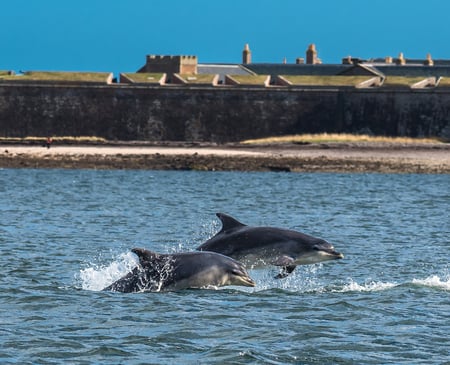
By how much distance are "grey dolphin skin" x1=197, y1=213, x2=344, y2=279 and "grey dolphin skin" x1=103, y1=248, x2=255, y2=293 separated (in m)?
0.66

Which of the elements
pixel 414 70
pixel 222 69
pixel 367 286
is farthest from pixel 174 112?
pixel 367 286

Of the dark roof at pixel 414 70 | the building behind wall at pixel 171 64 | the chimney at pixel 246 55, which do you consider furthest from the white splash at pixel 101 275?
the chimney at pixel 246 55

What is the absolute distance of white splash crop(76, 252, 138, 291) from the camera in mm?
18688

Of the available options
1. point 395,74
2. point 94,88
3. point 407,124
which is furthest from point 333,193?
point 395,74

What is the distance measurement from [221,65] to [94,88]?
1737 centimetres

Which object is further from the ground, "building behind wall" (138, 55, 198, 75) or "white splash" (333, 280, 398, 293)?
"building behind wall" (138, 55, 198, 75)

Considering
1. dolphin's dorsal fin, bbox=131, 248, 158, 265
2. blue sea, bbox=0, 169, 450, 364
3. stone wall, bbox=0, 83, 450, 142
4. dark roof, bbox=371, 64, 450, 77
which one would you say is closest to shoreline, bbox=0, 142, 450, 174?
stone wall, bbox=0, 83, 450, 142

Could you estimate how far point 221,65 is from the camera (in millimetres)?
90438

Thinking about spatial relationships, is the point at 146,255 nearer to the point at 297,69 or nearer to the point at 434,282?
the point at 434,282

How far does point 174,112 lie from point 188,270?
192 feet

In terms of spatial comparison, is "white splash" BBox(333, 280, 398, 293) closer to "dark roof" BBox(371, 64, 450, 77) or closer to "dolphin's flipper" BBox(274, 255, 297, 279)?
"dolphin's flipper" BBox(274, 255, 297, 279)

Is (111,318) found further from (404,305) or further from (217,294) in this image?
(404,305)

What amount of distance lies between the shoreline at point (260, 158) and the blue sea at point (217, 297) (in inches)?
884

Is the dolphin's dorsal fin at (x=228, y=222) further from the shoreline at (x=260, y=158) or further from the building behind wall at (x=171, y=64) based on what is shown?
the building behind wall at (x=171, y=64)
